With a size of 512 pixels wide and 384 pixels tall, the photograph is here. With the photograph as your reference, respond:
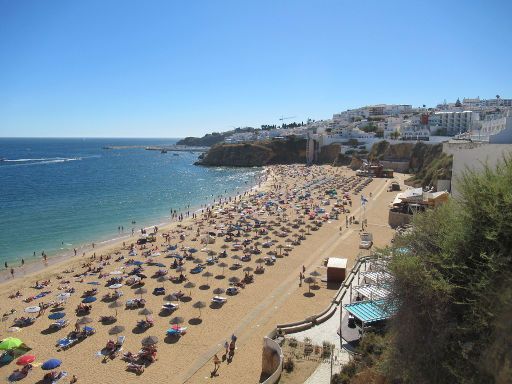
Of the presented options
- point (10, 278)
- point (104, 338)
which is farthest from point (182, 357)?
point (10, 278)

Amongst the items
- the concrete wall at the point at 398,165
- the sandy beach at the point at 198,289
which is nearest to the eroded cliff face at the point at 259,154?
the concrete wall at the point at 398,165

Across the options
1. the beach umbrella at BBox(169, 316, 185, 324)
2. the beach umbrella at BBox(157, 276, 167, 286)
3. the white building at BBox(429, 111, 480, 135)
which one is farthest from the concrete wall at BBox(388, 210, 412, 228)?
the white building at BBox(429, 111, 480, 135)

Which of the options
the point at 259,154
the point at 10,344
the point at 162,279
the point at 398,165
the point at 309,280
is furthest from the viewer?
the point at 259,154

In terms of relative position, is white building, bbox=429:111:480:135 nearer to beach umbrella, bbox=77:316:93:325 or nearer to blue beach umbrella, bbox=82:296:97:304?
blue beach umbrella, bbox=82:296:97:304

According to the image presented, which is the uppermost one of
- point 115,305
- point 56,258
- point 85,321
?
point 85,321

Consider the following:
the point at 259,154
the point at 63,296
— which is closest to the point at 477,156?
the point at 63,296

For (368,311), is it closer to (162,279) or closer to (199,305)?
(199,305)
